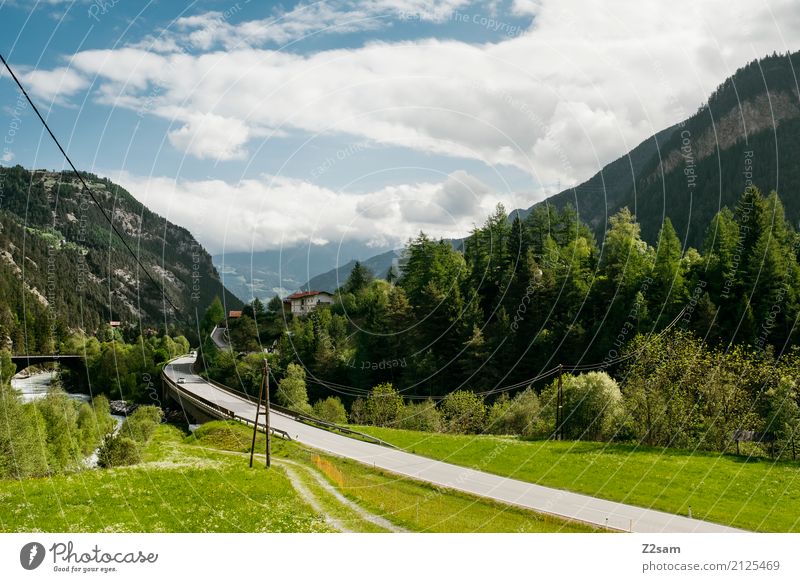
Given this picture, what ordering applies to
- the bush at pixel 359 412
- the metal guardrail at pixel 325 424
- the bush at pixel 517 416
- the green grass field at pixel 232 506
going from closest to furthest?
1. the green grass field at pixel 232 506
2. the metal guardrail at pixel 325 424
3. the bush at pixel 517 416
4. the bush at pixel 359 412

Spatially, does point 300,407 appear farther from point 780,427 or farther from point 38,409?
point 780,427

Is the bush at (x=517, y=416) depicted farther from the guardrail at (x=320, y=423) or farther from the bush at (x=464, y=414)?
the guardrail at (x=320, y=423)

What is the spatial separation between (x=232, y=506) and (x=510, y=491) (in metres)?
13.9

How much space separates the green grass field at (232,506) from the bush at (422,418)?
82.6 feet

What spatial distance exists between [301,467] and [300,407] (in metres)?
24.9

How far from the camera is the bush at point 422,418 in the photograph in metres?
51.5

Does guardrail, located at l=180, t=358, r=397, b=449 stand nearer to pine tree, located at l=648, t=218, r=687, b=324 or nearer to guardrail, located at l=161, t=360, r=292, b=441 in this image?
guardrail, located at l=161, t=360, r=292, b=441

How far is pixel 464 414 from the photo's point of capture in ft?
172

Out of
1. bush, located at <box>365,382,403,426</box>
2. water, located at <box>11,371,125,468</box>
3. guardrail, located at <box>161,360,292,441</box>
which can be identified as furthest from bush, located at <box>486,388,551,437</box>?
water, located at <box>11,371,125,468</box>

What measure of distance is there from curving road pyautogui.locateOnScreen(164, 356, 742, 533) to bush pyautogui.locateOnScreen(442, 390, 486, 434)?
11653 mm

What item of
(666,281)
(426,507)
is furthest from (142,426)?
(666,281)

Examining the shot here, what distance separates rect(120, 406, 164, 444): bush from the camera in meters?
47.4

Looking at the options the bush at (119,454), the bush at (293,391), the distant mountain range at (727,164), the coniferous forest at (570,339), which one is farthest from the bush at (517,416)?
the distant mountain range at (727,164)
